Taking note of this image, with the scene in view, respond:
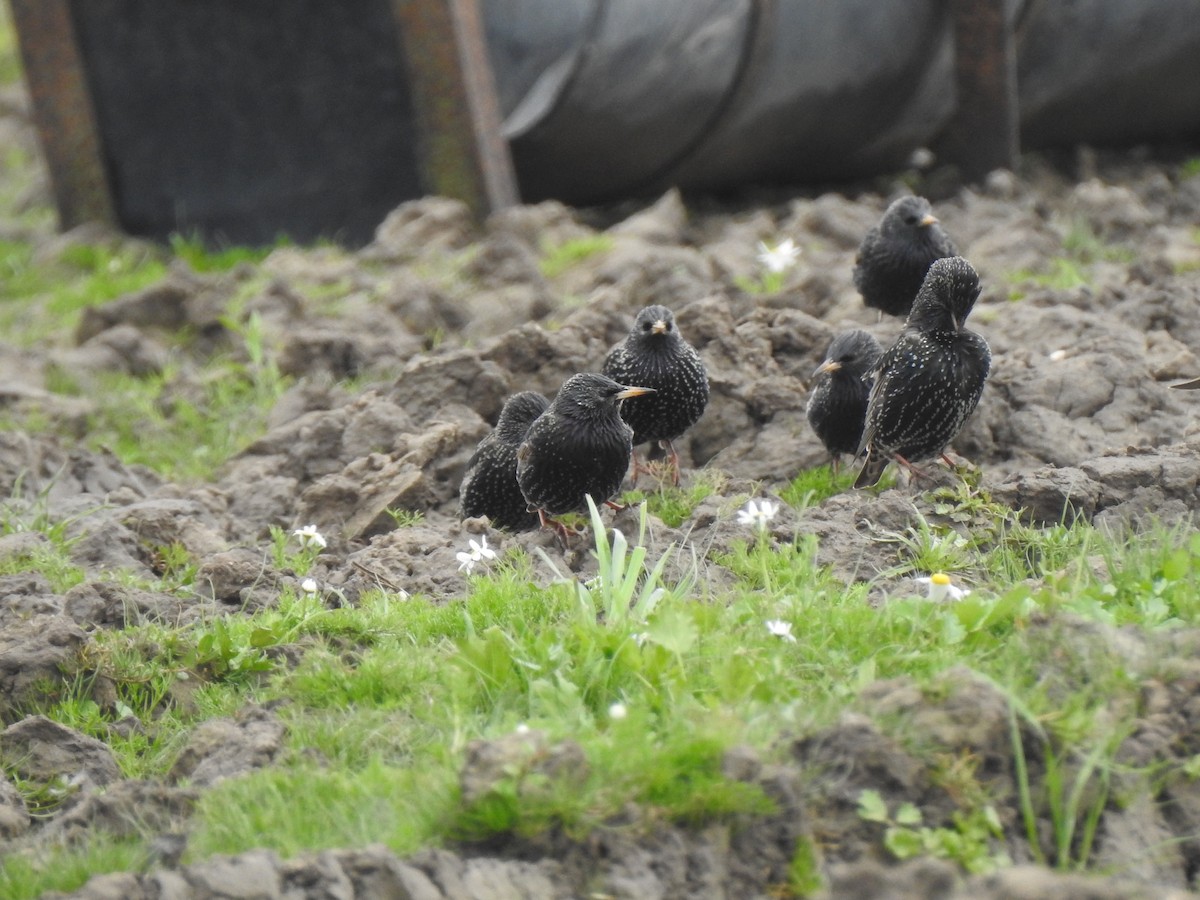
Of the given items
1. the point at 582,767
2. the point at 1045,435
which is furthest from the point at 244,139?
the point at 582,767

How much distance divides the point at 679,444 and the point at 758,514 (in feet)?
5.68

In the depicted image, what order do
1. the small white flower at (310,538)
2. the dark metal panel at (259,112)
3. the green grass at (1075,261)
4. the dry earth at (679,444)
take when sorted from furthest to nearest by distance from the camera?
1. the dark metal panel at (259,112)
2. the green grass at (1075,261)
3. the small white flower at (310,538)
4. the dry earth at (679,444)

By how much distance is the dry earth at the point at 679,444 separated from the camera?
337 cm

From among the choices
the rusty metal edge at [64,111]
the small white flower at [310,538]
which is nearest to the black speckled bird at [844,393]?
the small white flower at [310,538]

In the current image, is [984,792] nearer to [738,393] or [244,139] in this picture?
[738,393]

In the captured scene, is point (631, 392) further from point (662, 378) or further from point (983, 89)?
point (983, 89)

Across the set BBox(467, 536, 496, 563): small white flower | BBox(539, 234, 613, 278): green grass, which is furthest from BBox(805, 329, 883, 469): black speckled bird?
BBox(539, 234, 613, 278): green grass

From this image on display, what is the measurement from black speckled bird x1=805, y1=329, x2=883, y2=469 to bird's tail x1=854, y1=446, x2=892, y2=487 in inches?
4.2

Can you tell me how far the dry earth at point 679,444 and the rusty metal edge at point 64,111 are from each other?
40 cm

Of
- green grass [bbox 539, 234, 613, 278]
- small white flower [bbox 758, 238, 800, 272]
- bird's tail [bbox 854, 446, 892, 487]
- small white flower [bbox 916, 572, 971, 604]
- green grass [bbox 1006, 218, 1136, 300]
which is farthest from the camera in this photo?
green grass [bbox 539, 234, 613, 278]

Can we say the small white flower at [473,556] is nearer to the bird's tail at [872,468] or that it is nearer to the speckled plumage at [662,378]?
the speckled plumage at [662,378]

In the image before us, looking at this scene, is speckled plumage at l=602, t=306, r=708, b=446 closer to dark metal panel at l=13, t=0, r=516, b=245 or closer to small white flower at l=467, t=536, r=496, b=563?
small white flower at l=467, t=536, r=496, b=563

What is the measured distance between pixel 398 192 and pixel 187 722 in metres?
6.53

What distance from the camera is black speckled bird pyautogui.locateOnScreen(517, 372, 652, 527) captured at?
5574 millimetres
